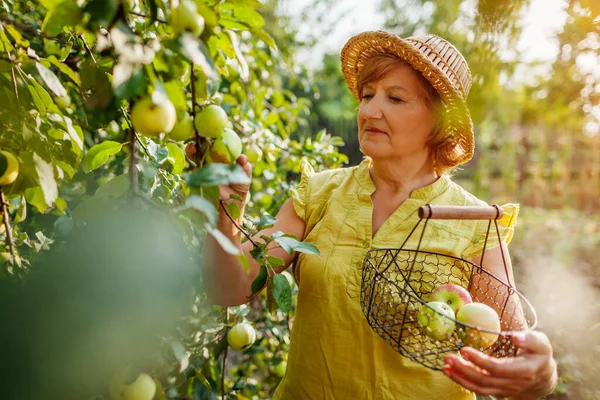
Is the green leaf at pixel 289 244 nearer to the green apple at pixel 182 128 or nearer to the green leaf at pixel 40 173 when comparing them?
the green apple at pixel 182 128

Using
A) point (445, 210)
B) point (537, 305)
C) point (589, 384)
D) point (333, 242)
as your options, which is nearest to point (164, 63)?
point (445, 210)

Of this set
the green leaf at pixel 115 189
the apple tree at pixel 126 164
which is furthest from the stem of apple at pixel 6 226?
the green leaf at pixel 115 189

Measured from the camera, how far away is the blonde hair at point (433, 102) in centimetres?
121

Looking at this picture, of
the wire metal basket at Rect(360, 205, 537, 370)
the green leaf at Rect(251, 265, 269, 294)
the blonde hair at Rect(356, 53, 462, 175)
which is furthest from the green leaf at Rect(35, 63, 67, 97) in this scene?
the blonde hair at Rect(356, 53, 462, 175)

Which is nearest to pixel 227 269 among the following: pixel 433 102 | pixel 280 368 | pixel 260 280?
pixel 260 280

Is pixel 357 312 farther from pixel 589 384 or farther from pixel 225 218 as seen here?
pixel 589 384

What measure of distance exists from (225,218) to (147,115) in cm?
36

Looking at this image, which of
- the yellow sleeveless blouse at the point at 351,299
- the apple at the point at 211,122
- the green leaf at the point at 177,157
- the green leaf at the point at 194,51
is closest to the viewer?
the green leaf at the point at 194,51

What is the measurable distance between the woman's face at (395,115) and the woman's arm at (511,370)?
0.54 m

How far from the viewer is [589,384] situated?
2654 millimetres

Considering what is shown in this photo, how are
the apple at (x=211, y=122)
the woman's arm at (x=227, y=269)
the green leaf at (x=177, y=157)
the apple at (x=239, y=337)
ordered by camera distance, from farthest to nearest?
1. the apple at (x=239, y=337)
2. the green leaf at (x=177, y=157)
3. the woman's arm at (x=227, y=269)
4. the apple at (x=211, y=122)

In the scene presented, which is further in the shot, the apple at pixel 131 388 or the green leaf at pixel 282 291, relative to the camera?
the green leaf at pixel 282 291

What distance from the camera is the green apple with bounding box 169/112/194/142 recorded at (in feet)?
2.20

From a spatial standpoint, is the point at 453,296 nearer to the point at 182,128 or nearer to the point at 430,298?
the point at 430,298
